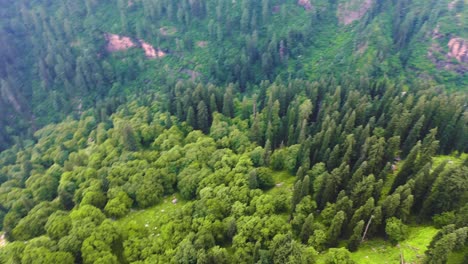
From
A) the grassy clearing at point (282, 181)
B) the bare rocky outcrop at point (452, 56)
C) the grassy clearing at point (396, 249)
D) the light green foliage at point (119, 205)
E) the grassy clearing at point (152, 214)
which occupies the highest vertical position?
the bare rocky outcrop at point (452, 56)

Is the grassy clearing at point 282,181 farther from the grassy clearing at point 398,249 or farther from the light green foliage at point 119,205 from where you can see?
the light green foliage at point 119,205

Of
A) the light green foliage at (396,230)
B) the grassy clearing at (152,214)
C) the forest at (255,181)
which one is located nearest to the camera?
the light green foliage at (396,230)

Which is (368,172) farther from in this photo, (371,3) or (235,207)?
(371,3)

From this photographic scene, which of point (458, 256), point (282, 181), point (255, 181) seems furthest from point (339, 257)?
point (282, 181)

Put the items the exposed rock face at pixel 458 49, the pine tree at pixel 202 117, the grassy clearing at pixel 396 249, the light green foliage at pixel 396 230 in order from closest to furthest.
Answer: the grassy clearing at pixel 396 249
the light green foliage at pixel 396 230
the pine tree at pixel 202 117
the exposed rock face at pixel 458 49

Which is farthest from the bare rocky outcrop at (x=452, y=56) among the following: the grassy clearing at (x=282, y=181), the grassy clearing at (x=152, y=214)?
the grassy clearing at (x=152, y=214)

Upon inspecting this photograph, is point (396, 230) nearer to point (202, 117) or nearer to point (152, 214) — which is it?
point (152, 214)

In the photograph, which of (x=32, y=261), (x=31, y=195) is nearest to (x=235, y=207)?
(x=32, y=261)

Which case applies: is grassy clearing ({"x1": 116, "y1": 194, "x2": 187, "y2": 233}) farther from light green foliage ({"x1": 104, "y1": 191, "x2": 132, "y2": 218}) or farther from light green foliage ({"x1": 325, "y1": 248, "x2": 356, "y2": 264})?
light green foliage ({"x1": 325, "y1": 248, "x2": 356, "y2": 264})
